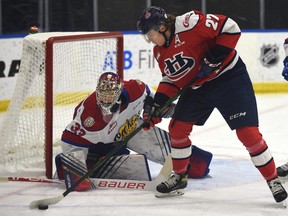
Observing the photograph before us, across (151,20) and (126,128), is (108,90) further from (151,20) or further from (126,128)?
(151,20)

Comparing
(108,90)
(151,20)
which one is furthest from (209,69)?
(108,90)

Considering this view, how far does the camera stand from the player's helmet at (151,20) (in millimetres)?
3352

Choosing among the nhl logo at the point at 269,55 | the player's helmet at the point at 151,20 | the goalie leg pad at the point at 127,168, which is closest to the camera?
the player's helmet at the point at 151,20

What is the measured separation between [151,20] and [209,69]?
12.9 inches

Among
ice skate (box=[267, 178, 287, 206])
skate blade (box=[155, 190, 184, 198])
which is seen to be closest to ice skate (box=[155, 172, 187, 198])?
skate blade (box=[155, 190, 184, 198])

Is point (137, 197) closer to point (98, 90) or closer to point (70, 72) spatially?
point (98, 90)

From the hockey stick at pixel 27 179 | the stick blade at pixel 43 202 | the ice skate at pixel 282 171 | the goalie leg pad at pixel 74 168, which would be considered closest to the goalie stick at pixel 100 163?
the stick blade at pixel 43 202

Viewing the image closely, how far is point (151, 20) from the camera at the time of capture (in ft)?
11.0

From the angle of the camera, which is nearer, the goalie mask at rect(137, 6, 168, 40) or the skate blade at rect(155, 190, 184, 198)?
the goalie mask at rect(137, 6, 168, 40)

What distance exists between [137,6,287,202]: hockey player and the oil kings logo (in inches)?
18.6

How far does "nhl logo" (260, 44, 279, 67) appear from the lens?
23.8 feet

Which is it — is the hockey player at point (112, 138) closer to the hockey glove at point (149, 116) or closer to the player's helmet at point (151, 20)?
the hockey glove at point (149, 116)

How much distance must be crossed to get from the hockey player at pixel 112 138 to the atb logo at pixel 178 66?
0.88 ft

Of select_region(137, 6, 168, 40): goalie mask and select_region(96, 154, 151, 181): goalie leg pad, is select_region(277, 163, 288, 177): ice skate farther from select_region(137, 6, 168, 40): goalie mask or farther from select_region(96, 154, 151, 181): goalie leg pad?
select_region(137, 6, 168, 40): goalie mask
